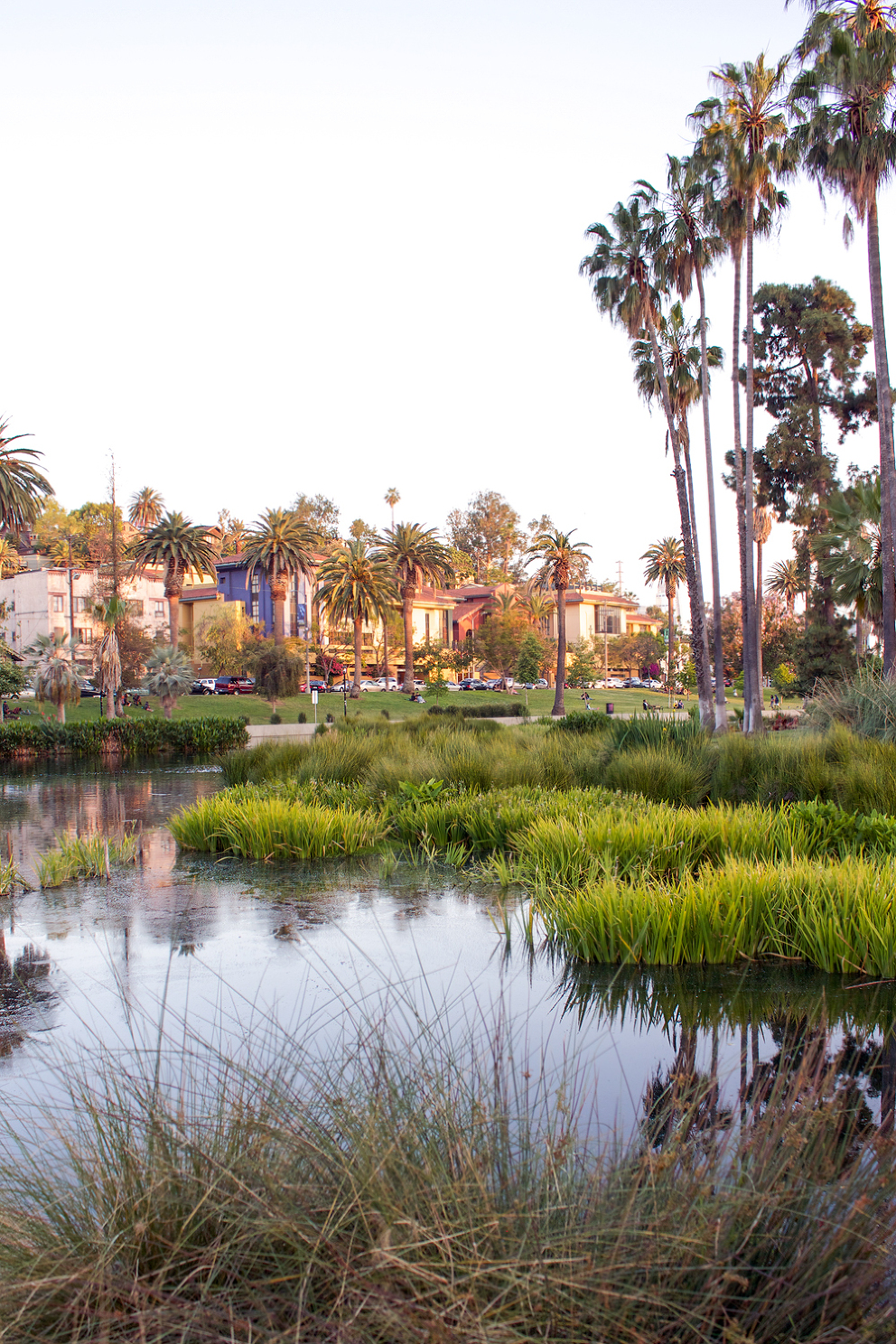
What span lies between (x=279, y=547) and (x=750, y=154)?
50478mm

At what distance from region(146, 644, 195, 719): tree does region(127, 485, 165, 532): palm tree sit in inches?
1711

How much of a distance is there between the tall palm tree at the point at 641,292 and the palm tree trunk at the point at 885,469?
9.76 metres

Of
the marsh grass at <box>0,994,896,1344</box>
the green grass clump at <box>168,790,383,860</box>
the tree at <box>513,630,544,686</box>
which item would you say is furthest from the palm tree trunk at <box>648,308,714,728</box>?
the tree at <box>513,630,544,686</box>

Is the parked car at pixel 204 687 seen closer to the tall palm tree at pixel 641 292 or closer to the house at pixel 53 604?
the house at pixel 53 604

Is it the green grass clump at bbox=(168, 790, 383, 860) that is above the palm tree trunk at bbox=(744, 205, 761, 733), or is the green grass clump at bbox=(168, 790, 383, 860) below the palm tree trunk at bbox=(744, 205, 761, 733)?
below

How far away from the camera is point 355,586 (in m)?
72.9

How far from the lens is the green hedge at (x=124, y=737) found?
124ft

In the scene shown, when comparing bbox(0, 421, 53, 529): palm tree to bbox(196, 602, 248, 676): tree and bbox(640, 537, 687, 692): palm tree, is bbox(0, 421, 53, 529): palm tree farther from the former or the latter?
bbox(640, 537, 687, 692): palm tree

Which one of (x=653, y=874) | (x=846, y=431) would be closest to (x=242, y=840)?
(x=653, y=874)

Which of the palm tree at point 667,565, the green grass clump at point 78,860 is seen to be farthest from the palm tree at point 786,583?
the green grass clump at point 78,860

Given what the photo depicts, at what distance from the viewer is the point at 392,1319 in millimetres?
2396

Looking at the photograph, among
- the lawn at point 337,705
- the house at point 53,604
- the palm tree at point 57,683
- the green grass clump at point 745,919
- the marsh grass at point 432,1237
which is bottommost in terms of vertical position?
the lawn at point 337,705

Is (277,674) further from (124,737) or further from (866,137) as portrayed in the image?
(866,137)

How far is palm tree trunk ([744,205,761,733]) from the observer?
96.8ft
